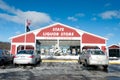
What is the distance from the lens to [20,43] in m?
42.3

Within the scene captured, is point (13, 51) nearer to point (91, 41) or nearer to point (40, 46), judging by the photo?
point (40, 46)

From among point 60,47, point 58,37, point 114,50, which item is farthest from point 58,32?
point 114,50

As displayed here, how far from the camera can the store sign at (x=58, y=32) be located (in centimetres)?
4184

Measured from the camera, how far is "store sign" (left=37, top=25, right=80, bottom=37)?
41.8 m

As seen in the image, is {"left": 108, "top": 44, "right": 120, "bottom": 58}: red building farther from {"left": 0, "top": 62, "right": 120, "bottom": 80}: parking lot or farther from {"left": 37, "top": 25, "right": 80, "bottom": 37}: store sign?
{"left": 0, "top": 62, "right": 120, "bottom": 80}: parking lot

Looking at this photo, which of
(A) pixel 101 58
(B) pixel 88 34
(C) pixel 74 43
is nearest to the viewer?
(A) pixel 101 58

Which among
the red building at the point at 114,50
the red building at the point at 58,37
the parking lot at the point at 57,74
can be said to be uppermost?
the red building at the point at 58,37

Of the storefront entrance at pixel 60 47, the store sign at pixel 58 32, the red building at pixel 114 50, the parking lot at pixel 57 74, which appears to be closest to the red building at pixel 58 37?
the store sign at pixel 58 32

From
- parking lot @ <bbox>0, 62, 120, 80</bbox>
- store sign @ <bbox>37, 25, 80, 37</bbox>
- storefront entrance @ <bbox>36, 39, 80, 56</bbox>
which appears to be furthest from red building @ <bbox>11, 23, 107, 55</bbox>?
parking lot @ <bbox>0, 62, 120, 80</bbox>

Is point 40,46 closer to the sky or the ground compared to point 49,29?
closer to the ground

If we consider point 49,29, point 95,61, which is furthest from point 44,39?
point 95,61

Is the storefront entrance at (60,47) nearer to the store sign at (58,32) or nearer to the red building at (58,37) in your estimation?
the red building at (58,37)

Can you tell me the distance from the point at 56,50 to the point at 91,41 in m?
6.93

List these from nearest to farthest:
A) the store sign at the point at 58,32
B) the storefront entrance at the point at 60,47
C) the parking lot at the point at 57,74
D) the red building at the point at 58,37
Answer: the parking lot at the point at 57,74 < the red building at the point at 58,37 < the store sign at the point at 58,32 < the storefront entrance at the point at 60,47
